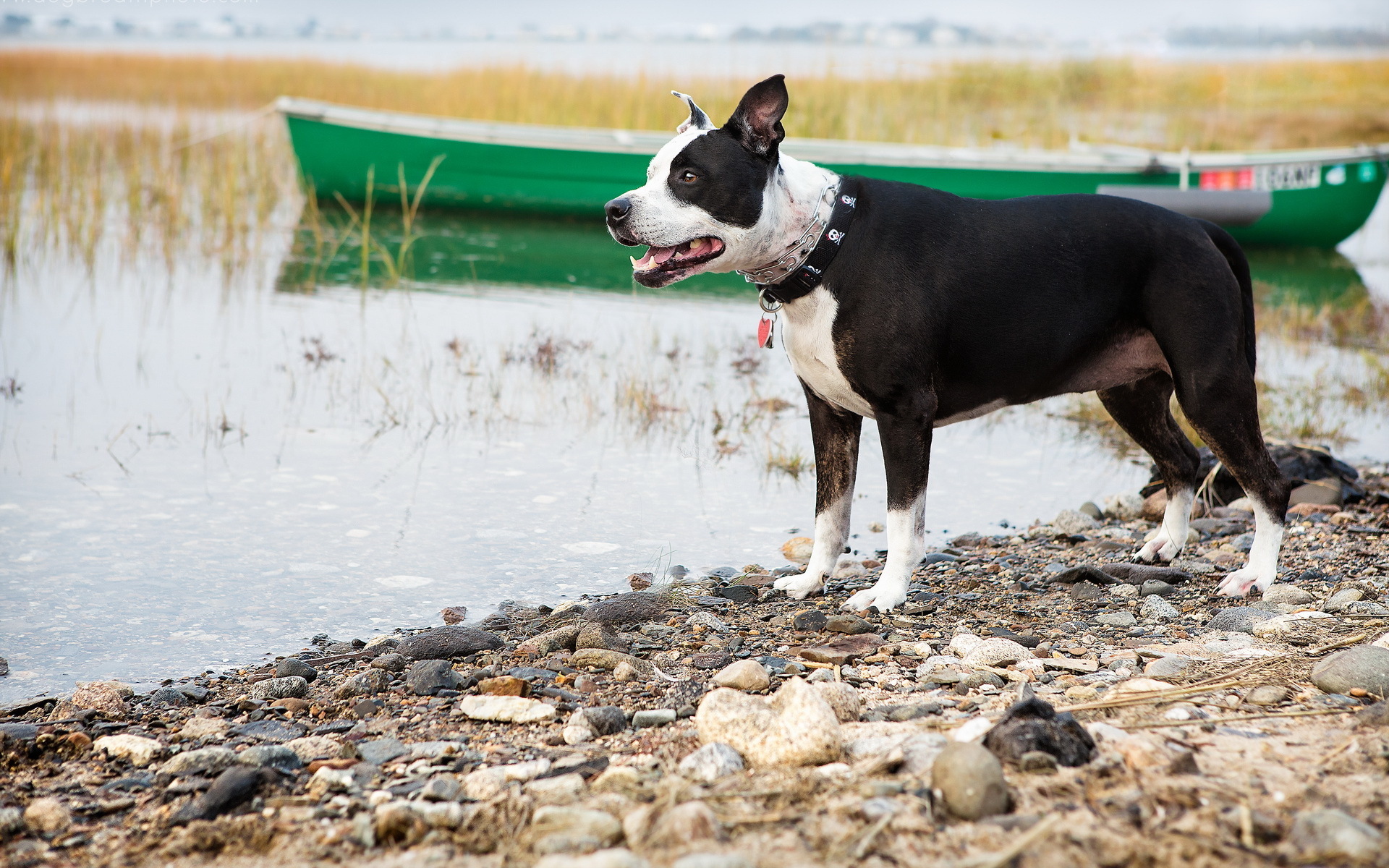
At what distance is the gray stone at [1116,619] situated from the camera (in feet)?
13.5

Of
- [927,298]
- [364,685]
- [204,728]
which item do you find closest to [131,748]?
[204,728]

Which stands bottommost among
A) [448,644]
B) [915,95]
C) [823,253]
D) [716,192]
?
[448,644]

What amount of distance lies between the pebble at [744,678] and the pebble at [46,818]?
163 cm

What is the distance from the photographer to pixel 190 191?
48.8ft

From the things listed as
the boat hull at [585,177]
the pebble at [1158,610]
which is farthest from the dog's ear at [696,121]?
the boat hull at [585,177]

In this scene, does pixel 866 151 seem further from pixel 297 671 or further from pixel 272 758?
pixel 272 758

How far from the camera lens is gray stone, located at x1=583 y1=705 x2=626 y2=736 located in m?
3.13

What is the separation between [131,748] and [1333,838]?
2.72 m

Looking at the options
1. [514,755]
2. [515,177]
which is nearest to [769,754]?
[514,755]

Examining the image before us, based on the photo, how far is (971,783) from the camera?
2.38 meters

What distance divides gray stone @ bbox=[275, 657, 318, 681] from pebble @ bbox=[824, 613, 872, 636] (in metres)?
Result: 1.63

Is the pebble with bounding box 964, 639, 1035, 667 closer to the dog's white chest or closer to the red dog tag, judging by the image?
the dog's white chest

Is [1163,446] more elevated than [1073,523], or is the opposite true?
[1163,446]

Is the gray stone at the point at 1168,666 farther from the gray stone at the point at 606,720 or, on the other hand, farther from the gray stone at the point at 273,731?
the gray stone at the point at 273,731
